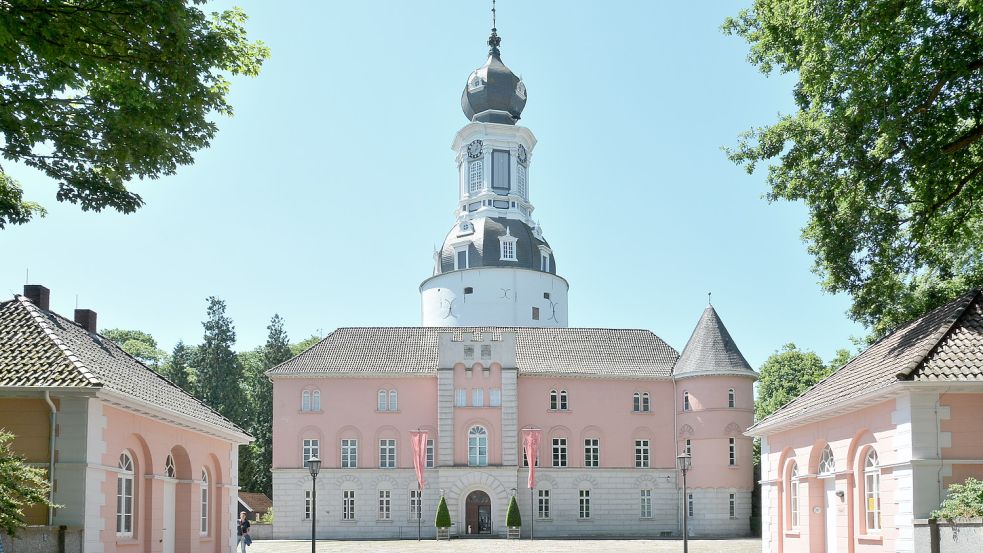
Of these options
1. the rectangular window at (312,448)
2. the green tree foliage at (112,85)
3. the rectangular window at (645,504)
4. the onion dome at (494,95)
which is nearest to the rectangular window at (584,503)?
the rectangular window at (645,504)

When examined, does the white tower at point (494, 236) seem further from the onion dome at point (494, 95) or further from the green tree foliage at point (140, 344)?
the green tree foliage at point (140, 344)

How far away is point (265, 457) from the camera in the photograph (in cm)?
7056

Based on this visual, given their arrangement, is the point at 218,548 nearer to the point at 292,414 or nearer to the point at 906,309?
the point at 906,309

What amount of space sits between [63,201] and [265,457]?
5594cm

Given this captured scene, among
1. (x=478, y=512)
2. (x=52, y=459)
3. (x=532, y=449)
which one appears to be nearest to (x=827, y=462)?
(x=52, y=459)

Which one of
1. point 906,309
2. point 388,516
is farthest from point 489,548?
point 906,309

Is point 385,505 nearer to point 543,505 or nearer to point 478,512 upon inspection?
point 478,512

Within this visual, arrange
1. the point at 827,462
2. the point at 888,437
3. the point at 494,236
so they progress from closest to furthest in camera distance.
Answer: the point at 888,437, the point at 827,462, the point at 494,236

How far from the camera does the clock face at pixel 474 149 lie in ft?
247

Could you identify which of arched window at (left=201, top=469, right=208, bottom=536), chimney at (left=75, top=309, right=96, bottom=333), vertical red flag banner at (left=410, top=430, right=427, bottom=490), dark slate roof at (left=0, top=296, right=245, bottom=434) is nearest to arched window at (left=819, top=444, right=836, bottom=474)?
dark slate roof at (left=0, top=296, right=245, bottom=434)

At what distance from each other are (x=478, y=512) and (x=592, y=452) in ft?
22.4

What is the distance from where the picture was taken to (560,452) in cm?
5641

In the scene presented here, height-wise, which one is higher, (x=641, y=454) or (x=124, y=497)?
(x=124, y=497)

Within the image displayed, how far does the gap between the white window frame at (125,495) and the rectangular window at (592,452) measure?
35.7m
